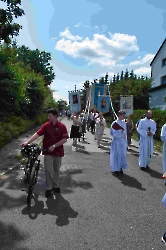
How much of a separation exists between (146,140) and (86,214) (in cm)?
449

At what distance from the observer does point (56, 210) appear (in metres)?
4.55

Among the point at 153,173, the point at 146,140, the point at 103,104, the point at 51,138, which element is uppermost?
the point at 103,104

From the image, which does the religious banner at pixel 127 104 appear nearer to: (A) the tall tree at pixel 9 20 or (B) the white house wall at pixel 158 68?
(A) the tall tree at pixel 9 20

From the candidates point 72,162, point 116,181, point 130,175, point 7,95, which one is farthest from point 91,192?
point 7,95

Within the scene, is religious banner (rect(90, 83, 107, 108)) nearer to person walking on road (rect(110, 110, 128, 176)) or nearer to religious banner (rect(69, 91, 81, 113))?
religious banner (rect(69, 91, 81, 113))

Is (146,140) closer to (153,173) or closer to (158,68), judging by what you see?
(153,173)

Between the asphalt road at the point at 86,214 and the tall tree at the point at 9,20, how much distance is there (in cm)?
777

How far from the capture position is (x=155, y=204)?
5.02 metres

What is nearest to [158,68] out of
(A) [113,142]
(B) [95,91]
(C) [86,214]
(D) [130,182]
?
(B) [95,91]

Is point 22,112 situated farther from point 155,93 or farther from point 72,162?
point 155,93

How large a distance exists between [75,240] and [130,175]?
411cm

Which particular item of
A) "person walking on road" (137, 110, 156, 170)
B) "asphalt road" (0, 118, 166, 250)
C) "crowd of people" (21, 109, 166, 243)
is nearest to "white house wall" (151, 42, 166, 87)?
"crowd of people" (21, 109, 166, 243)

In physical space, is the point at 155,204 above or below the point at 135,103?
below

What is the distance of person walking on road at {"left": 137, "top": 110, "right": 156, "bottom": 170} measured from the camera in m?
8.09
